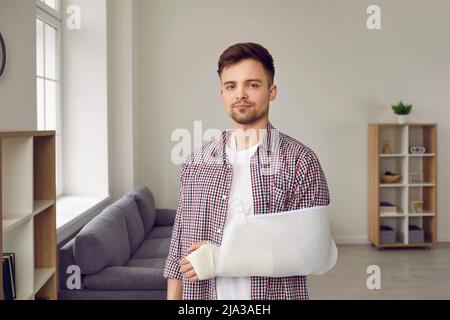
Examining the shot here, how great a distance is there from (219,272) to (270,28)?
2.92m

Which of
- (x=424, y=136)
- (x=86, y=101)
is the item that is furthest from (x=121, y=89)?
(x=424, y=136)

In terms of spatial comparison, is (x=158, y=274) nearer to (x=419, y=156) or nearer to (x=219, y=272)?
(x=219, y=272)

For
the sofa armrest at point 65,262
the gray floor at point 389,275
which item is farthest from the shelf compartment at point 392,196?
the sofa armrest at point 65,262

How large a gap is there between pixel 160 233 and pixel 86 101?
108 cm

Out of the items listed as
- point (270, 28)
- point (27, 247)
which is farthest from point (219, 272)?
point (270, 28)

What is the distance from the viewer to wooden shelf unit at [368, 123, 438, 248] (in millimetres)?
4387

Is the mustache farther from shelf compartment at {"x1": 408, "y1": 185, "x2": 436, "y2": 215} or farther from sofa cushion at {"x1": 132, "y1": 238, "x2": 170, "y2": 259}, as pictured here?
shelf compartment at {"x1": 408, "y1": 185, "x2": 436, "y2": 215}

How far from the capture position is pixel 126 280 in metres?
2.26

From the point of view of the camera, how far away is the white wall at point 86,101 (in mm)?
3385

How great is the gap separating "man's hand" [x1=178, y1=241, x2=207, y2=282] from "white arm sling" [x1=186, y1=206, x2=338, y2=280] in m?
0.01

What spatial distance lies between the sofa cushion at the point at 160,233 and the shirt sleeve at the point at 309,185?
2510mm

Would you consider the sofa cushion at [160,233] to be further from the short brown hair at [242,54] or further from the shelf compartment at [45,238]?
the short brown hair at [242,54]

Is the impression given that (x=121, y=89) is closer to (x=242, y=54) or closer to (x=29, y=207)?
(x=29, y=207)

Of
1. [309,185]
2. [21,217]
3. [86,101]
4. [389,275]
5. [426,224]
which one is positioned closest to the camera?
[309,185]
